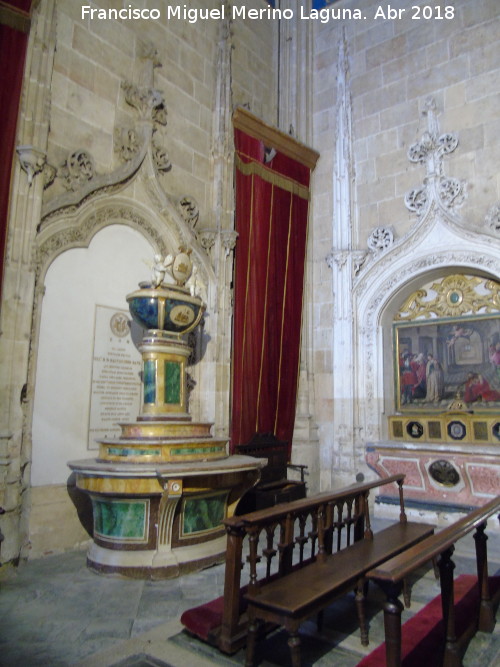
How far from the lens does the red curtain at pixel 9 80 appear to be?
164 inches

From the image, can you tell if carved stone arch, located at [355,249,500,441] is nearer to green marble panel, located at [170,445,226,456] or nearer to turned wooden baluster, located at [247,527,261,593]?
green marble panel, located at [170,445,226,456]

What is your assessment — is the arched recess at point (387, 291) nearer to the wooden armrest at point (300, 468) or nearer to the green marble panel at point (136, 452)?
the wooden armrest at point (300, 468)

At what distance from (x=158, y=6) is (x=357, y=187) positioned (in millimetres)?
3292

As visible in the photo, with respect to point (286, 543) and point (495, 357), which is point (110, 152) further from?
point (495, 357)

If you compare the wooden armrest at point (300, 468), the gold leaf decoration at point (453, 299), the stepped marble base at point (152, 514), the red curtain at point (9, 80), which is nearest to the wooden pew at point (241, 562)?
the stepped marble base at point (152, 514)

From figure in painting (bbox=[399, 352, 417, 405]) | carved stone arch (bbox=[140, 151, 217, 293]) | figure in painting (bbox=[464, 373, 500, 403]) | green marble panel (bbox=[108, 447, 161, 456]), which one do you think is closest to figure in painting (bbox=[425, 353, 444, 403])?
figure in painting (bbox=[399, 352, 417, 405])

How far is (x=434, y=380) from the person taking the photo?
20.7 feet

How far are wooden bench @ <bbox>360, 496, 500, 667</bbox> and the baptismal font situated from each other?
5.86 ft

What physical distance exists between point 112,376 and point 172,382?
890 mm

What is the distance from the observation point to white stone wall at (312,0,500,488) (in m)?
6.24

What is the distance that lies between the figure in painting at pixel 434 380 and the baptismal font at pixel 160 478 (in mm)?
2929

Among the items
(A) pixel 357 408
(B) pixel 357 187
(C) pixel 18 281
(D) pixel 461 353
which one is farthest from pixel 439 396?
(C) pixel 18 281

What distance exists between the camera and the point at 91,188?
493 cm

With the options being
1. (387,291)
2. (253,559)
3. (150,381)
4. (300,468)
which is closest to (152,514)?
(150,381)
